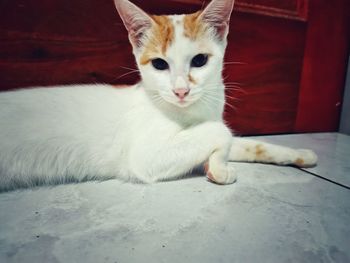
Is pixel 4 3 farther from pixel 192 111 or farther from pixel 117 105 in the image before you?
pixel 192 111

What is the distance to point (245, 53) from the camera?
4.90 ft

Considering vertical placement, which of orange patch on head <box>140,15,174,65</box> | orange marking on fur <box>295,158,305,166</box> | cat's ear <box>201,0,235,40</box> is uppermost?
cat's ear <box>201,0,235,40</box>

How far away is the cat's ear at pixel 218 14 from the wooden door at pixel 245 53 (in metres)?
0.38

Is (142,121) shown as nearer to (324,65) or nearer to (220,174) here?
(220,174)

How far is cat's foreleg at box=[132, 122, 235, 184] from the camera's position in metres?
0.94

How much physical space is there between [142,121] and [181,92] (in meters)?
0.21

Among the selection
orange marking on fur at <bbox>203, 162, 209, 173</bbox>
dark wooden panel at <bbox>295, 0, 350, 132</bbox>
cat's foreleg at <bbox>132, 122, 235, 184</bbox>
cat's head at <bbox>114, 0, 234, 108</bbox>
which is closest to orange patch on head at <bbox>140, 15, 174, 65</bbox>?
cat's head at <bbox>114, 0, 234, 108</bbox>

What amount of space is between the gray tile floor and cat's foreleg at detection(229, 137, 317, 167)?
0.31 ft

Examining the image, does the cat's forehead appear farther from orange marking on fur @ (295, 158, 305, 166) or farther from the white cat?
orange marking on fur @ (295, 158, 305, 166)

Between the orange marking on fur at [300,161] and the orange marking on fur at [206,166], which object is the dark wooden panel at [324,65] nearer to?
the orange marking on fur at [300,161]

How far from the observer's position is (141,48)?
1.04 meters

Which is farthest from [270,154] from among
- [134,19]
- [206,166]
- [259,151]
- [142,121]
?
[134,19]

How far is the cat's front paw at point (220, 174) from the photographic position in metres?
0.94

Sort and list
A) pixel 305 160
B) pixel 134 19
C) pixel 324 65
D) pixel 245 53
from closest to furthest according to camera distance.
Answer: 1. pixel 134 19
2. pixel 305 160
3. pixel 245 53
4. pixel 324 65
